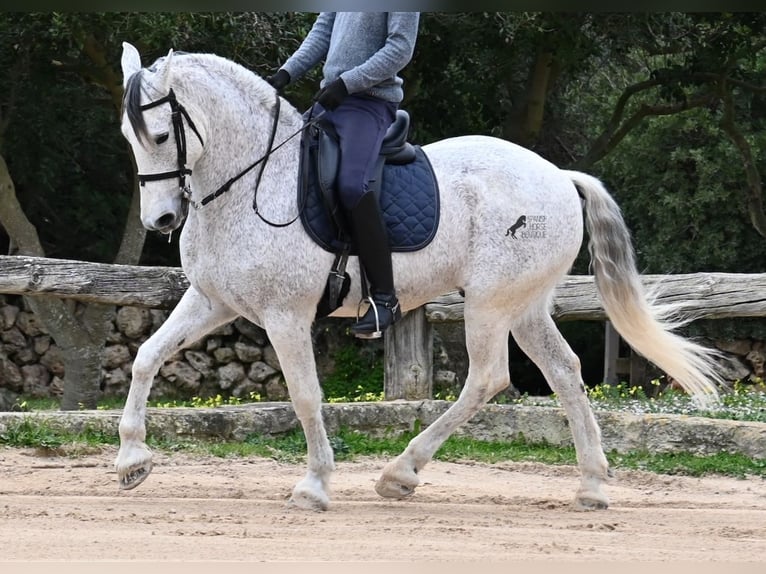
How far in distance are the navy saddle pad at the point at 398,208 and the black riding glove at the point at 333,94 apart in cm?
29

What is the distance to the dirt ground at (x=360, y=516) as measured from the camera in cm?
400

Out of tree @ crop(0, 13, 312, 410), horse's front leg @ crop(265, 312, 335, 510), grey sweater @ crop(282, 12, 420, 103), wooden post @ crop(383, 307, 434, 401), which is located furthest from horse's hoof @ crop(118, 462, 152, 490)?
tree @ crop(0, 13, 312, 410)

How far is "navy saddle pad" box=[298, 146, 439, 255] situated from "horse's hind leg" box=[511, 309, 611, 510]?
79cm

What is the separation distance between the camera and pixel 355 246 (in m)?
5.25

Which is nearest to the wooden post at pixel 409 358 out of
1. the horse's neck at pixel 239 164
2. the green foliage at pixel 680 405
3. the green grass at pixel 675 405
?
the green grass at pixel 675 405

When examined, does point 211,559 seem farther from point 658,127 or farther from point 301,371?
point 658,127

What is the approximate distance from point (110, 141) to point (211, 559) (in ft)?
33.6

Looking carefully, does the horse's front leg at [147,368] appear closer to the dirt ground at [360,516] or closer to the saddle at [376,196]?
the dirt ground at [360,516]

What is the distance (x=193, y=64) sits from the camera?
17.1 feet

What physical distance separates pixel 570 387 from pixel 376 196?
1.48 m

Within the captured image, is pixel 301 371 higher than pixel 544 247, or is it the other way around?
pixel 544 247

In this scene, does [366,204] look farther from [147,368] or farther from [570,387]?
[570,387]

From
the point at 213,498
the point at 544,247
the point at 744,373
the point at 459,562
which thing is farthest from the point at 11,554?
the point at 744,373

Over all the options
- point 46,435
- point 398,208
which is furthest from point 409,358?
point 398,208
